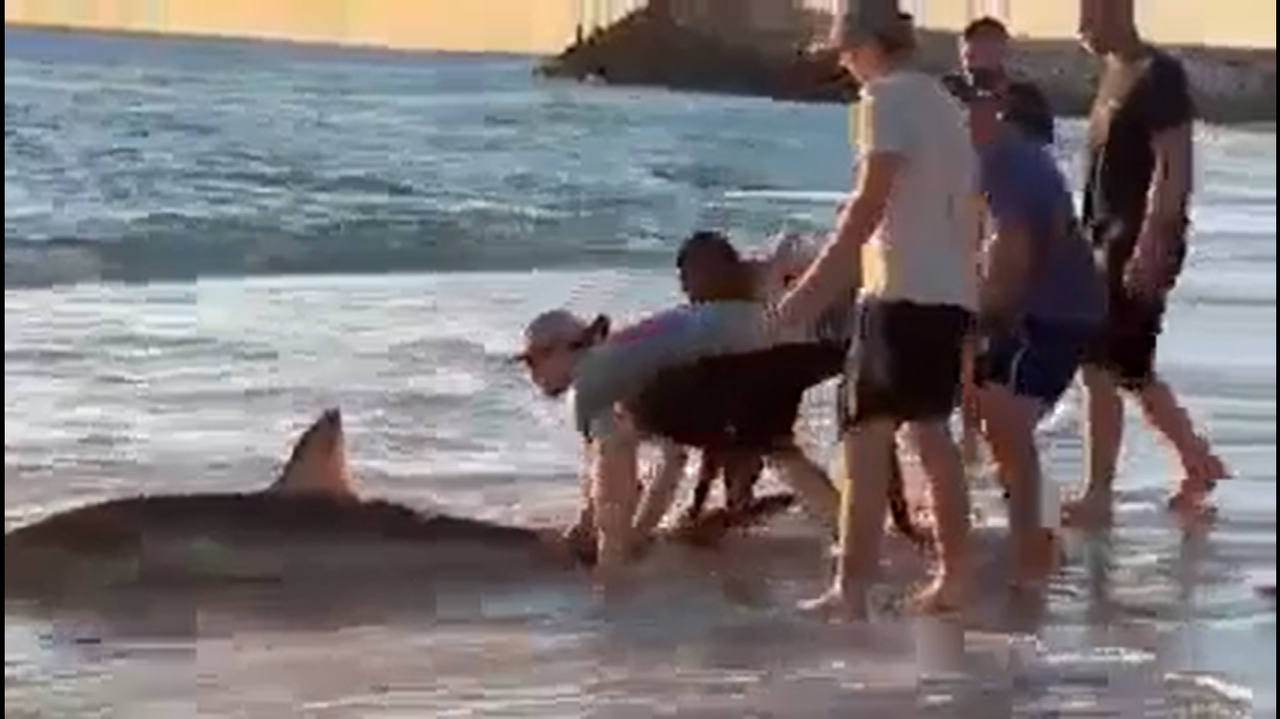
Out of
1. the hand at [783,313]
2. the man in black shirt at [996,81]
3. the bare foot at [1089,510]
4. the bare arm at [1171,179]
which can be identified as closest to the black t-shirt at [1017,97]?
the man in black shirt at [996,81]

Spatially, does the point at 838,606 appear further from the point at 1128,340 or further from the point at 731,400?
the point at 1128,340

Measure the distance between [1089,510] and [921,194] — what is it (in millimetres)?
408

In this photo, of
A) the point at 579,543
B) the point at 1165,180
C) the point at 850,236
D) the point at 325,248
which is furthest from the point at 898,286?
the point at 325,248

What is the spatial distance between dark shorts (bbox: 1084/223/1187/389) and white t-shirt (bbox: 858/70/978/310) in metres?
0.13

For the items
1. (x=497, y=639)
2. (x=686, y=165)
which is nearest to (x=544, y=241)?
(x=686, y=165)

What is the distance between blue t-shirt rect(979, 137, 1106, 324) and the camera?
3631 mm

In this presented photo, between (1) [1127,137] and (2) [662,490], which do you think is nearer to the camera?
(1) [1127,137]

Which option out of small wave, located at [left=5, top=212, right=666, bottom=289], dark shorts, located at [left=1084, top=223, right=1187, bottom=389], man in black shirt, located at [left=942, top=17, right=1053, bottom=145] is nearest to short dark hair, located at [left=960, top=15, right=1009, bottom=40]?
man in black shirt, located at [left=942, top=17, right=1053, bottom=145]

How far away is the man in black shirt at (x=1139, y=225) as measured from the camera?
3.55 metres

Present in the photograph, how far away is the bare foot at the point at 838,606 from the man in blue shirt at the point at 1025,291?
0.59ft

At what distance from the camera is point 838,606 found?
12.1ft

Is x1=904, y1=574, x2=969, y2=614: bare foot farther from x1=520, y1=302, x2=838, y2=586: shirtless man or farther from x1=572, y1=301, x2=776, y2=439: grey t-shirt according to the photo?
x1=572, y1=301, x2=776, y2=439: grey t-shirt

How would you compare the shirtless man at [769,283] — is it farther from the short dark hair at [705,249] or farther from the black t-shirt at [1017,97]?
the black t-shirt at [1017,97]

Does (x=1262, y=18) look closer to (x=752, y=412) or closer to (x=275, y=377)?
(x=752, y=412)
